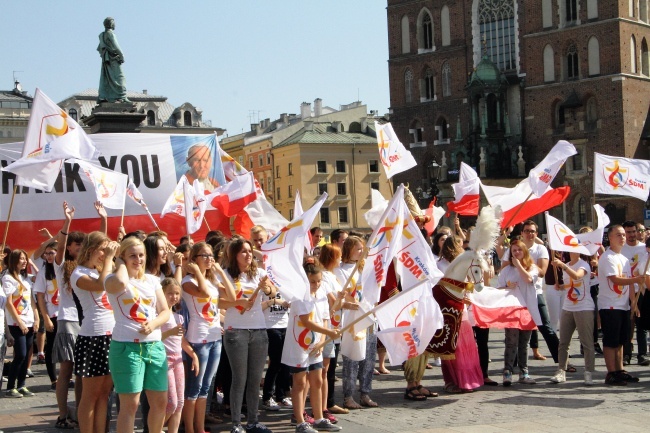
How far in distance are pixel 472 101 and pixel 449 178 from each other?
4.79 metres

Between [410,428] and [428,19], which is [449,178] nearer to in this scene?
[428,19]

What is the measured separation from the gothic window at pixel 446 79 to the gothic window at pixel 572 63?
838 cm

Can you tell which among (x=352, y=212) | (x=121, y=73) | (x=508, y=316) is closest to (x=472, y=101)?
(x=352, y=212)

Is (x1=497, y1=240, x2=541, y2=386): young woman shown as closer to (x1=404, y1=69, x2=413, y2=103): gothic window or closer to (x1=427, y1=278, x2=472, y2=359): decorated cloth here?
(x1=427, y1=278, x2=472, y2=359): decorated cloth

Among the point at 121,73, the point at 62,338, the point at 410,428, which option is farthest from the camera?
the point at 121,73

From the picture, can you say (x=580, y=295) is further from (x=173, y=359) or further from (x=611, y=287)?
(x=173, y=359)

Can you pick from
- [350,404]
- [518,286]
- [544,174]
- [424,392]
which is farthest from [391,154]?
[350,404]

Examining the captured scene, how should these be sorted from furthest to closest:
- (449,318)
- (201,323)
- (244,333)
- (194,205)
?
(194,205)
(449,318)
(244,333)
(201,323)

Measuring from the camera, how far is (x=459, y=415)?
10.3 m

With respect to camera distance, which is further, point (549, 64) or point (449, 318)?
point (549, 64)

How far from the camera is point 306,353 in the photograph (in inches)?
377

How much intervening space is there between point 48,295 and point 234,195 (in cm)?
→ 397

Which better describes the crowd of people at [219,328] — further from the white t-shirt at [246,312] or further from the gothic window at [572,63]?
the gothic window at [572,63]

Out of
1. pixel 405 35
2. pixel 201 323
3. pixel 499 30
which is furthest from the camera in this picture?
pixel 405 35
